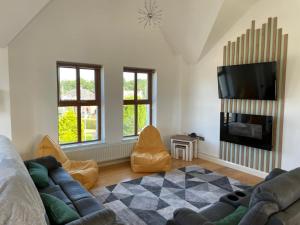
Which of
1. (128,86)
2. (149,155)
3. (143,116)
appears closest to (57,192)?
(149,155)

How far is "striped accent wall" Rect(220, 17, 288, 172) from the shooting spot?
381 cm

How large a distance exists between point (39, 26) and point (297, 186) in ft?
13.7

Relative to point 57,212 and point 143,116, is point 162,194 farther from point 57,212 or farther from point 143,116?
point 143,116

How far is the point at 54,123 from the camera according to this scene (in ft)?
13.3

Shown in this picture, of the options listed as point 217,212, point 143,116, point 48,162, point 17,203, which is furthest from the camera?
point 143,116

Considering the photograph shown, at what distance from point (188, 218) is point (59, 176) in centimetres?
191

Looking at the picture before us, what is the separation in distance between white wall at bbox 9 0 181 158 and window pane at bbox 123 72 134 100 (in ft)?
0.84

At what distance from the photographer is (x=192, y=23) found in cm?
461

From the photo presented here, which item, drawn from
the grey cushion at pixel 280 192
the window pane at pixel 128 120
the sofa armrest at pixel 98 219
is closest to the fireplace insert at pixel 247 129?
the window pane at pixel 128 120

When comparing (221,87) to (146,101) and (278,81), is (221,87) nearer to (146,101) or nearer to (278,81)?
(278,81)

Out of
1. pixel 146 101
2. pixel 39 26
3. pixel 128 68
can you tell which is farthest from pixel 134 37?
pixel 39 26

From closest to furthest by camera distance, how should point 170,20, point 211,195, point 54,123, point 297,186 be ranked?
point 297,186
point 211,195
point 54,123
point 170,20

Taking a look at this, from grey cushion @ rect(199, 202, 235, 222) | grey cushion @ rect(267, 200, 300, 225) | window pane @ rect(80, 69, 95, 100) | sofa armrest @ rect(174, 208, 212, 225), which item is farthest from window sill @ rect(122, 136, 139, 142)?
grey cushion @ rect(267, 200, 300, 225)

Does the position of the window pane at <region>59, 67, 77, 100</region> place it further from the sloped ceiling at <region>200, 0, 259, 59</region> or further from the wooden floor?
the sloped ceiling at <region>200, 0, 259, 59</region>
